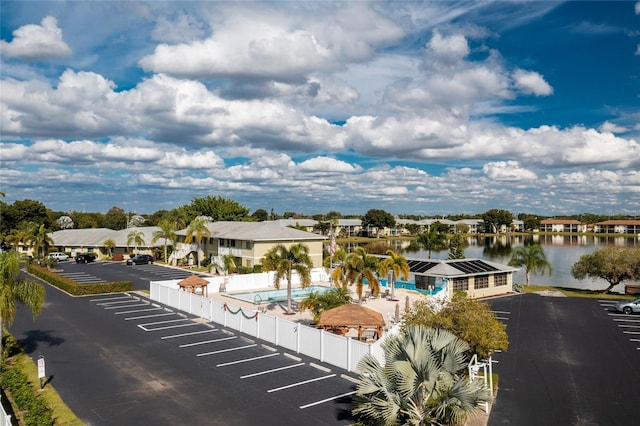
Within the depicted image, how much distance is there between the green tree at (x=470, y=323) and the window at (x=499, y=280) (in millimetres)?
28261

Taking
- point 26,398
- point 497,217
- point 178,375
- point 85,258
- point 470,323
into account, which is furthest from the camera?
point 497,217

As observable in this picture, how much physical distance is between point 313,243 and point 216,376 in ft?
132

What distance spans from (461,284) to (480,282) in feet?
7.94

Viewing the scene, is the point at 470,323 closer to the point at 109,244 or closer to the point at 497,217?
the point at 109,244

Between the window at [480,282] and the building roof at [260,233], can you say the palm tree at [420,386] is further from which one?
the building roof at [260,233]

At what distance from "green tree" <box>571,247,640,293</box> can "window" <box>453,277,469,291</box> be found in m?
12.8

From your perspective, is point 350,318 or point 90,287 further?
point 90,287

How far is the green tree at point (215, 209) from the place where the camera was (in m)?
97.1

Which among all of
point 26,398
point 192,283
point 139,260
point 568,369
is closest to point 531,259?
point 568,369

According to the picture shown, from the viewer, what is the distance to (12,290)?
65.2 feet

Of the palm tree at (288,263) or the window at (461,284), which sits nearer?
the palm tree at (288,263)

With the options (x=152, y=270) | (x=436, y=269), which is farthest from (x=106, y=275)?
(x=436, y=269)

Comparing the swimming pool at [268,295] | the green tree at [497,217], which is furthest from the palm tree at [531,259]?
the green tree at [497,217]

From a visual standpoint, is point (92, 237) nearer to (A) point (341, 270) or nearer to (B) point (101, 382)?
(A) point (341, 270)
